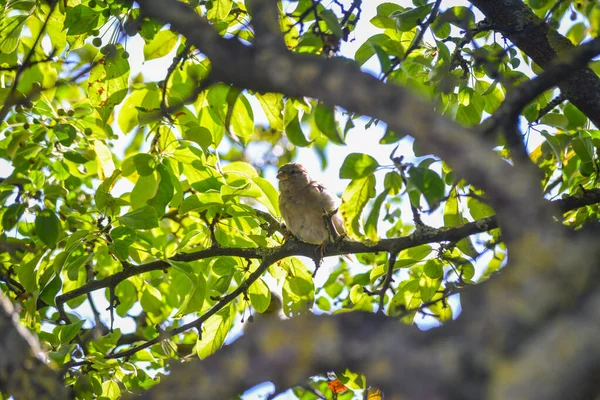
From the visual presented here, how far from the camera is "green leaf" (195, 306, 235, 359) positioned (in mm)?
3928

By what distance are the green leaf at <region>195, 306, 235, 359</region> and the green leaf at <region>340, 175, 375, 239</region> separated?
1.29 m

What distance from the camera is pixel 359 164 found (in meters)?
2.71

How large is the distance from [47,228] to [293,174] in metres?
3.57

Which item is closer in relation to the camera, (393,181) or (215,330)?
(393,181)

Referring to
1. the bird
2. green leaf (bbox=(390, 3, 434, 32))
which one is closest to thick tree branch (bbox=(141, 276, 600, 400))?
green leaf (bbox=(390, 3, 434, 32))

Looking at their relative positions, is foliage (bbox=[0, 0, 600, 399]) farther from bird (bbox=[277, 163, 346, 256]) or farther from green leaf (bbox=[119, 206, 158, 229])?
bird (bbox=[277, 163, 346, 256])

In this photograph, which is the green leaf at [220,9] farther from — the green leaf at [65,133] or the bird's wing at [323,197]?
the bird's wing at [323,197]

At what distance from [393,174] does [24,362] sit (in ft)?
5.12

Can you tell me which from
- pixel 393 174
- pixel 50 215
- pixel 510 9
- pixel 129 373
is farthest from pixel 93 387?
pixel 510 9

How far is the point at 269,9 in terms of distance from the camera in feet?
7.22

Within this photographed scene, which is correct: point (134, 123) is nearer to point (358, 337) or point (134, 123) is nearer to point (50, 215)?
point (50, 215)

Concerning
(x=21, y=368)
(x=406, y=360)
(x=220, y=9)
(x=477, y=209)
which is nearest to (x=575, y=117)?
(x=477, y=209)

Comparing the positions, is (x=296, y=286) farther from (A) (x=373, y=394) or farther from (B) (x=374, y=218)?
(B) (x=374, y=218)

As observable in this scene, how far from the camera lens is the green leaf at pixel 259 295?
4113 millimetres
